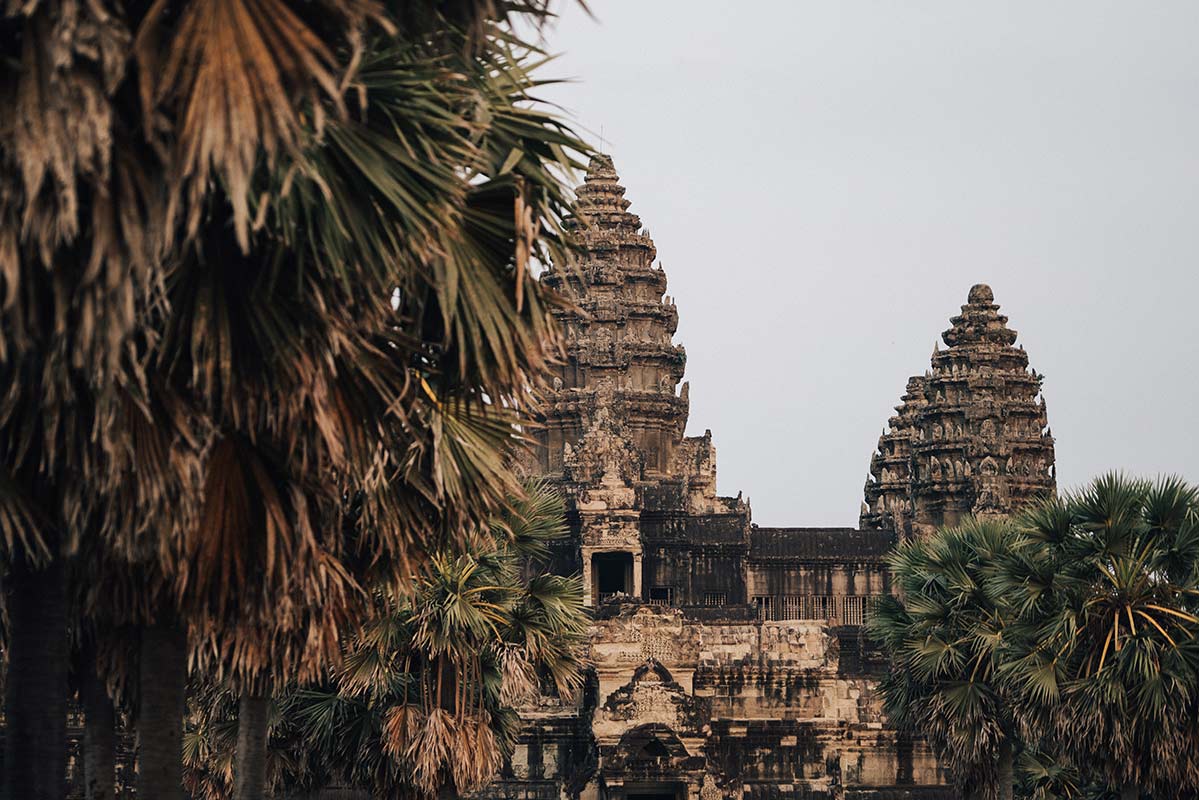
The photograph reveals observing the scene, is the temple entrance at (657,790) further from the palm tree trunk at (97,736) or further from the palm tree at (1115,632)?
the palm tree trunk at (97,736)

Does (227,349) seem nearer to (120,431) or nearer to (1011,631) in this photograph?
(120,431)

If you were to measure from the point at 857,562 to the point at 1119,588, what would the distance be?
41.7 meters

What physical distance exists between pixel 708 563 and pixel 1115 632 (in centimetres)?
4015

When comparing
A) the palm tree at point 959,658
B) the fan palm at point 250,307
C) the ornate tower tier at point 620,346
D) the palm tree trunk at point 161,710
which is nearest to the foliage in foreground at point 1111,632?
the palm tree at point 959,658

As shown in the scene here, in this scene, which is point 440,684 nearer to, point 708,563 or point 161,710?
point 161,710

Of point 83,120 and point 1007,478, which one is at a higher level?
point 1007,478

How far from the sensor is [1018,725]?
1314 inches

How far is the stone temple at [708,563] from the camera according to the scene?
4888 cm

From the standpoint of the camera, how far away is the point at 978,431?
72.0 meters

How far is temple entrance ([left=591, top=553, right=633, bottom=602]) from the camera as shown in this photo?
64.8 metres

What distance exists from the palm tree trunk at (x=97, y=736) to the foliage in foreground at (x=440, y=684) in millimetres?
6940

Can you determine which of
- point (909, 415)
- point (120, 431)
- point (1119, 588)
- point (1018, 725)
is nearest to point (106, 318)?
point (120, 431)

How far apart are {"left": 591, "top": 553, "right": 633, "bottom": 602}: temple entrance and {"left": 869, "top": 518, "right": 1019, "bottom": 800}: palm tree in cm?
2953

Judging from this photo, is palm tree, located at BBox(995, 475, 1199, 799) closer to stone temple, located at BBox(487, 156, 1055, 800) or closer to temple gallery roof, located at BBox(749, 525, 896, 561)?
stone temple, located at BBox(487, 156, 1055, 800)
